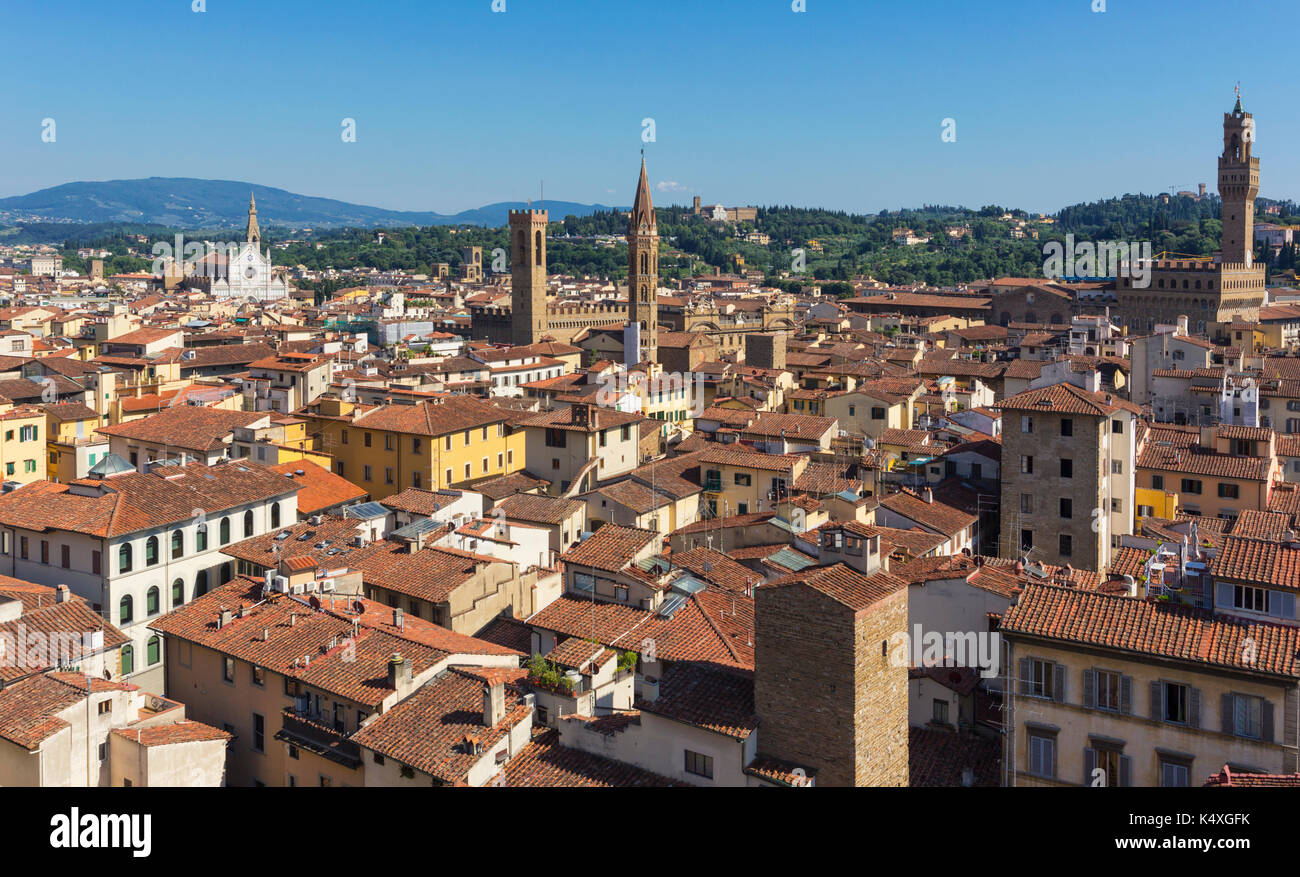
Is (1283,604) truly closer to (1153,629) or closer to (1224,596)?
(1224,596)

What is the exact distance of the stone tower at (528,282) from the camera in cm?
8144

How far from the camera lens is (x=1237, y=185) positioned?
9081 cm

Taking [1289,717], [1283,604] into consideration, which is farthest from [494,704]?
[1283,604]

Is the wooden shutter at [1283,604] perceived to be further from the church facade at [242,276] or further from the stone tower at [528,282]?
the church facade at [242,276]

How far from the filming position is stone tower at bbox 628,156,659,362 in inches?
2936

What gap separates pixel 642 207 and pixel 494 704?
6524cm

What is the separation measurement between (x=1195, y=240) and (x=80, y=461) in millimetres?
129228

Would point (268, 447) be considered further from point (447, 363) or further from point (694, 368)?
point (694, 368)

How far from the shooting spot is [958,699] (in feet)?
55.4

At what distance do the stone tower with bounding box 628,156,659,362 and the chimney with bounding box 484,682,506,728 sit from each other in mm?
59537

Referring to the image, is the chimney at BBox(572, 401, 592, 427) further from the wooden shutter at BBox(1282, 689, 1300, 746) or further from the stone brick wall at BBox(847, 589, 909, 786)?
the wooden shutter at BBox(1282, 689, 1300, 746)

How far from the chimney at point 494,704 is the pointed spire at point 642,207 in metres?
63.5

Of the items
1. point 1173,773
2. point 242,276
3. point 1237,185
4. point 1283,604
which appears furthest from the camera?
point 242,276
